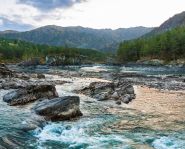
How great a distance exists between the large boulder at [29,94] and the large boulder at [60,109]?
6.63 meters

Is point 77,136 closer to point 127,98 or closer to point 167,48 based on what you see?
point 127,98

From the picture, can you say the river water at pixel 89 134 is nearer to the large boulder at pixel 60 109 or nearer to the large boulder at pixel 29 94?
the large boulder at pixel 60 109

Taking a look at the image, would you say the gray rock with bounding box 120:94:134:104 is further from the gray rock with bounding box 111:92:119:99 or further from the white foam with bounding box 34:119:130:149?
the white foam with bounding box 34:119:130:149

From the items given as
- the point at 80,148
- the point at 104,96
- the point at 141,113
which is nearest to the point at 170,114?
the point at 141,113

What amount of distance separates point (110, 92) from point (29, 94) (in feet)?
40.9

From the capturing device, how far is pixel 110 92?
48719 millimetres

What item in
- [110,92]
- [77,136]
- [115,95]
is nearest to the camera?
[77,136]

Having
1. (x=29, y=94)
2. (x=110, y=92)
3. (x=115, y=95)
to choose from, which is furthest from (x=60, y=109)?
(x=110, y=92)

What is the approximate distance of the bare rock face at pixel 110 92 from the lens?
45825 millimetres

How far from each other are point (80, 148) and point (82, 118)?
9.93 metres

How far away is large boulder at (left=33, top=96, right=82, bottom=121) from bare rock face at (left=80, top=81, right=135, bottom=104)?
1217cm

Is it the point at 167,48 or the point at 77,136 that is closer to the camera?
the point at 77,136

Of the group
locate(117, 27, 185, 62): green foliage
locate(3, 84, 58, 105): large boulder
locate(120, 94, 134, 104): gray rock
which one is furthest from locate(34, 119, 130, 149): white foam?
locate(117, 27, 185, 62): green foliage

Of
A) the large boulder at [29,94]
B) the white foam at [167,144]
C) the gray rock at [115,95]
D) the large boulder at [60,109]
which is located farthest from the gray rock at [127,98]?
the white foam at [167,144]
